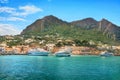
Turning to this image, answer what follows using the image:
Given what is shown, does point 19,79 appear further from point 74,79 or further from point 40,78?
point 74,79

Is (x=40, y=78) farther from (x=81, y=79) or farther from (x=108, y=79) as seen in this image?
(x=108, y=79)

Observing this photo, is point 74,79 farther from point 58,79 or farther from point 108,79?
point 108,79

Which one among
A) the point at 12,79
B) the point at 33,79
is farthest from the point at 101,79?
the point at 12,79

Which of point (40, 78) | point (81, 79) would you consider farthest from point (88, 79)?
point (40, 78)

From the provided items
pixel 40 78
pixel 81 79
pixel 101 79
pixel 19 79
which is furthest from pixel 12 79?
pixel 101 79

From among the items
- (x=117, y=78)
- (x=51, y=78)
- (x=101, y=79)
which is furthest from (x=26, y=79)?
(x=117, y=78)

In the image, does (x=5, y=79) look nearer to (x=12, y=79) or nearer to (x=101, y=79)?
(x=12, y=79)
